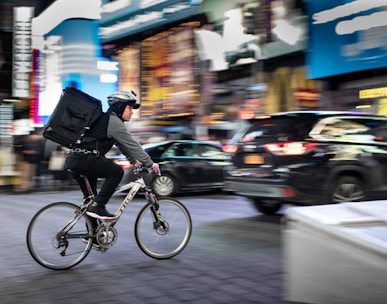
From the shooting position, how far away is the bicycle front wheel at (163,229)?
18.3 feet

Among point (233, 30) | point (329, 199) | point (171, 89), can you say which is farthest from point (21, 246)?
point (171, 89)

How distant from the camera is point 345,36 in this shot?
14.5m

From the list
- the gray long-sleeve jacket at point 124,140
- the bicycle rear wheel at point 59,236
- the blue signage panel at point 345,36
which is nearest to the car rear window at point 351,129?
the gray long-sleeve jacket at point 124,140

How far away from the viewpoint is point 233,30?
21172 millimetres

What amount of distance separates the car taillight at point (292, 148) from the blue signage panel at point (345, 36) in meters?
7.02

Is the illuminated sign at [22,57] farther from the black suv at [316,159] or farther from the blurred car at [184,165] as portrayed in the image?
the black suv at [316,159]

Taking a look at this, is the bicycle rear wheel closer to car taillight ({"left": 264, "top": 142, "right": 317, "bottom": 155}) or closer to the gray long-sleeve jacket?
the gray long-sleeve jacket

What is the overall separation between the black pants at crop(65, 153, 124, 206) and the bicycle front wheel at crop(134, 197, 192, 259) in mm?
471

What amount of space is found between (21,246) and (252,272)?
9.93ft

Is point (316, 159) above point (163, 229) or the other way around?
above

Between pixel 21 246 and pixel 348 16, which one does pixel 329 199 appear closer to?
pixel 21 246

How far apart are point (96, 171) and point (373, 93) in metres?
11.5

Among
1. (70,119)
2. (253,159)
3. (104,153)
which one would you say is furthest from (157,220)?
(253,159)

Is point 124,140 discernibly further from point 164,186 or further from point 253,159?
point 164,186
